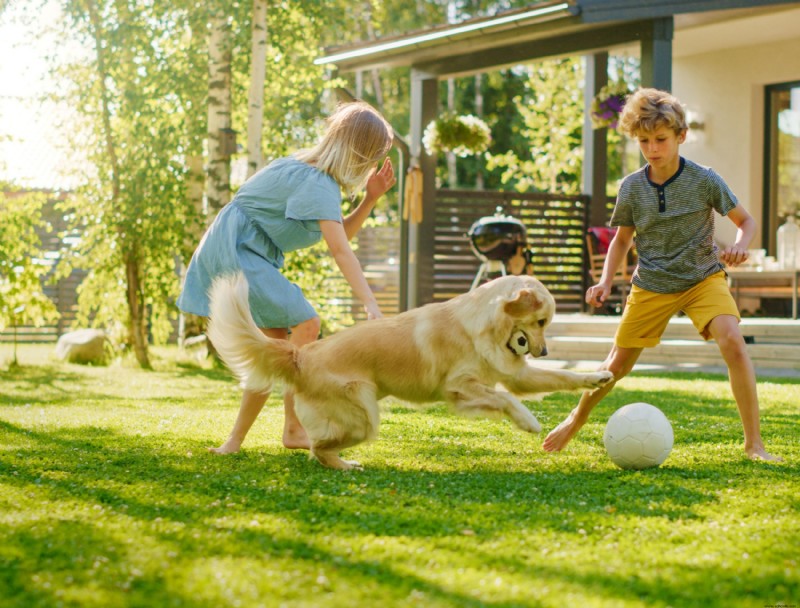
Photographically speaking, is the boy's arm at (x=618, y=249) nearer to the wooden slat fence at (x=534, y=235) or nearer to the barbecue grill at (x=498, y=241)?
the barbecue grill at (x=498, y=241)

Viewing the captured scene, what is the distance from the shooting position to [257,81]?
10.5m

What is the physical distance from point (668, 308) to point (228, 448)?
7.71ft

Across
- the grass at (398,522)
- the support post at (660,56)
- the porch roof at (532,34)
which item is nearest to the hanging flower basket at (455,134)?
the porch roof at (532,34)

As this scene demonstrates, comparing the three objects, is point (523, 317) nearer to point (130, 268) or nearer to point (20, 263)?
point (130, 268)

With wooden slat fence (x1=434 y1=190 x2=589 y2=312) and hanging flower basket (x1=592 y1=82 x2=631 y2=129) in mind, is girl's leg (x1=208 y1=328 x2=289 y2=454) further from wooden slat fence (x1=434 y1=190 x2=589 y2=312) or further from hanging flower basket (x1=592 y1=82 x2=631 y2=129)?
wooden slat fence (x1=434 y1=190 x2=589 y2=312)

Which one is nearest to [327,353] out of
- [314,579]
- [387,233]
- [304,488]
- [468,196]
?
[304,488]

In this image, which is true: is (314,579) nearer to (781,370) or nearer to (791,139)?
(781,370)

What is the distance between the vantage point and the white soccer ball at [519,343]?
425 cm

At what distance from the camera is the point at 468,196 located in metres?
14.1

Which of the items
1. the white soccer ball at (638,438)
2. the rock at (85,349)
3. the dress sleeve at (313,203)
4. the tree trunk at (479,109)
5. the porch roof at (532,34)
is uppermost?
the tree trunk at (479,109)

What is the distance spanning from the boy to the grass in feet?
1.57

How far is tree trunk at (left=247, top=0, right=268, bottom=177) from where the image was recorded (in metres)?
10.4

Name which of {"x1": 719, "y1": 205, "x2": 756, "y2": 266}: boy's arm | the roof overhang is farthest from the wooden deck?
{"x1": 719, "y1": 205, "x2": 756, "y2": 266}: boy's arm

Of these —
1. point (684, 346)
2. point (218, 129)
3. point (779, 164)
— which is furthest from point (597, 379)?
point (779, 164)
